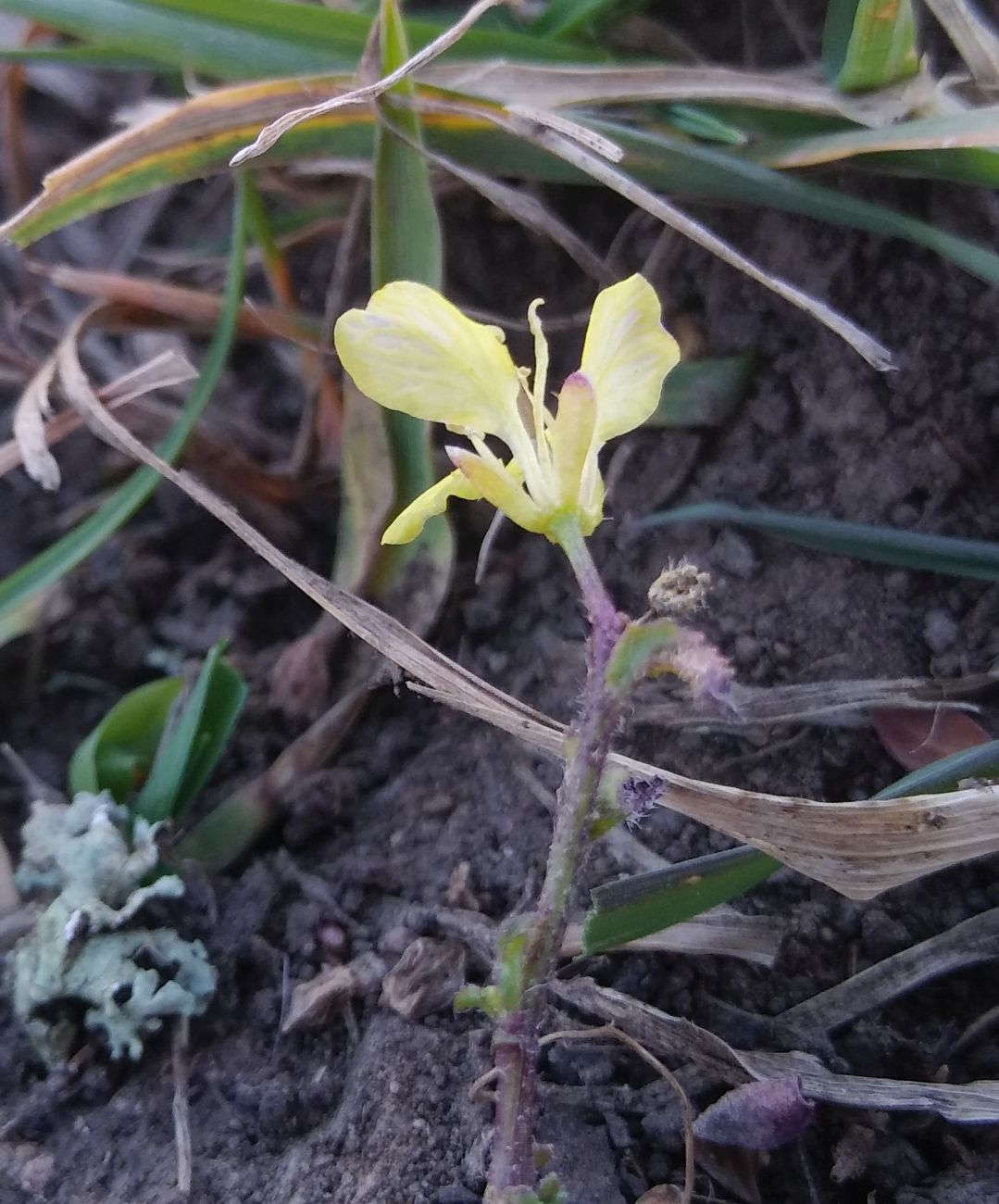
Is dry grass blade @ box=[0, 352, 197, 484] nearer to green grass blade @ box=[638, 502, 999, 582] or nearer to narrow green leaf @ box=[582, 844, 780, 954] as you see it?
green grass blade @ box=[638, 502, 999, 582]

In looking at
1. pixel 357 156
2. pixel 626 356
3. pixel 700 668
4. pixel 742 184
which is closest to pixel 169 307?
pixel 357 156

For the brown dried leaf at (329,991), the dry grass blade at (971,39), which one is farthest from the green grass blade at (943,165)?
the brown dried leaf at (329,991)

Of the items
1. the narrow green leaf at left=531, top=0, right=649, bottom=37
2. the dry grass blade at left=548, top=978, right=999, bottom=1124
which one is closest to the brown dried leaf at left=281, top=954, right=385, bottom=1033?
the dry grass blade at left=548, top=978, right=999, bottom=1124

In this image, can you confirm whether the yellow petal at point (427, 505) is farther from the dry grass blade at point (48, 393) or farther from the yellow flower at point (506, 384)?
the dry grass blade at point (48, 393)

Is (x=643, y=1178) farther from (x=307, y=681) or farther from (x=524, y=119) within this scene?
(x=524, y=119)

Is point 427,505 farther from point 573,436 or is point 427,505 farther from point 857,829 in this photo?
point 857,829

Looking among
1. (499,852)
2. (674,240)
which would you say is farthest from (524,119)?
(499,852)
